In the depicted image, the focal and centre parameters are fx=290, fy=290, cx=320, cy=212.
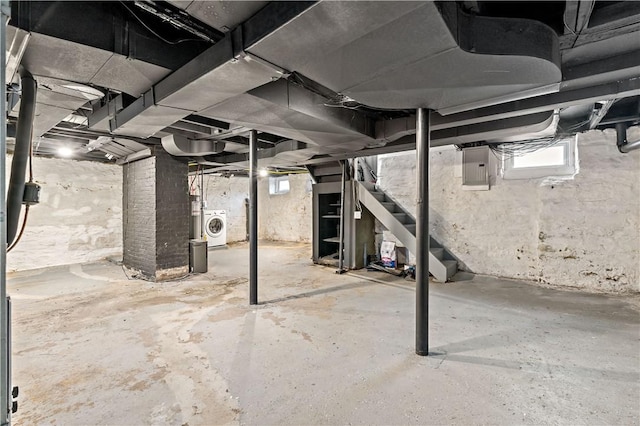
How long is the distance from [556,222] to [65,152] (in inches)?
299

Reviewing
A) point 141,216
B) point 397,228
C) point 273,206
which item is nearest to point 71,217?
point 141,216

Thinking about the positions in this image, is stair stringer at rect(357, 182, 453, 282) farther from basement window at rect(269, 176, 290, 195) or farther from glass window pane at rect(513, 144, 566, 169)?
basement window at rect(269, 176, 290, 195)

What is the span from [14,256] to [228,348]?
498 centimetres

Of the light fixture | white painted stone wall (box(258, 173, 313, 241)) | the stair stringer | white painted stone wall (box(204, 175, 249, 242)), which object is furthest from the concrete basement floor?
white painted stone wall (box(258, 173, 313, 241))

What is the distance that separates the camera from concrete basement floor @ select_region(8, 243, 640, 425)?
157cm

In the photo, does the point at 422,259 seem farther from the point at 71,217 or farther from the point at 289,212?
the point at 289,212

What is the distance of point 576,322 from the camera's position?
2.74m

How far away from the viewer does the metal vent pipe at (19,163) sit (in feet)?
3.76

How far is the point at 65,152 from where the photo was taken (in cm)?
483

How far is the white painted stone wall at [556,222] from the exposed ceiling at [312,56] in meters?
2.07

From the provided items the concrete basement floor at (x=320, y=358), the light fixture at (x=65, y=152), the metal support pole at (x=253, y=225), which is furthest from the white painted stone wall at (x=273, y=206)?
the metal support pole at (x=253, y=225)

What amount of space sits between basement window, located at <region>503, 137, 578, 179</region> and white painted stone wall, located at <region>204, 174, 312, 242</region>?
4.90 m

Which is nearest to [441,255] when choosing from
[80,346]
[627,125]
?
[627,125]

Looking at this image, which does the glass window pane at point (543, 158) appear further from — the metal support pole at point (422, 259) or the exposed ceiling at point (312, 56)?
the metal support pole at point (422, 259)
